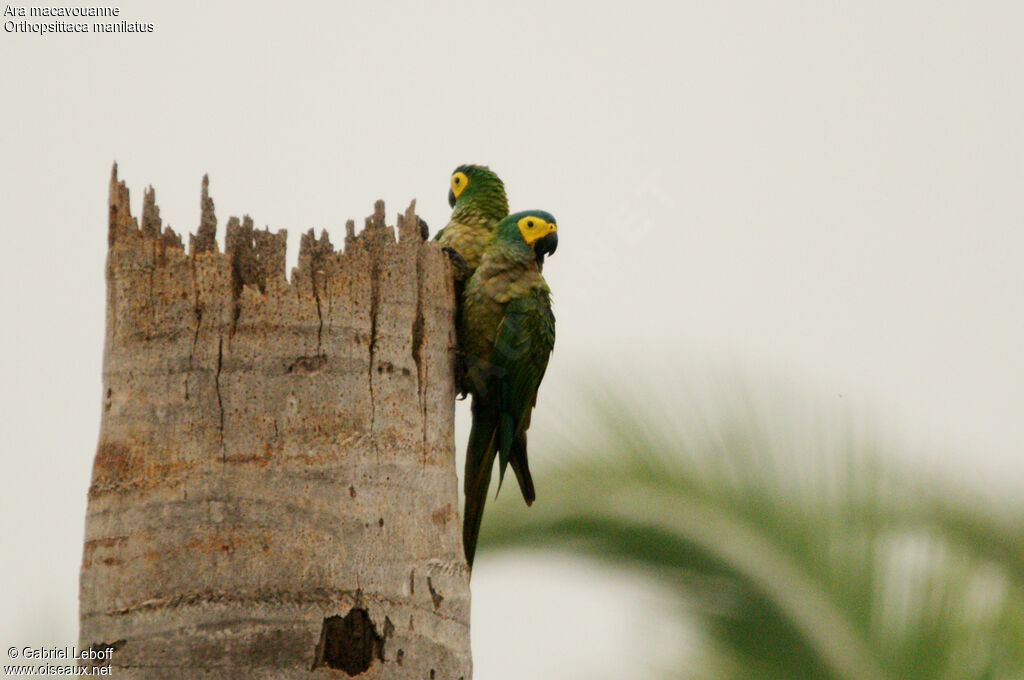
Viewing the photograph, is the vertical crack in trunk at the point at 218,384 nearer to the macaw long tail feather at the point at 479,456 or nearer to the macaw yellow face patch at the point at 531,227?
the macaw long tail feather at the point at 479,456

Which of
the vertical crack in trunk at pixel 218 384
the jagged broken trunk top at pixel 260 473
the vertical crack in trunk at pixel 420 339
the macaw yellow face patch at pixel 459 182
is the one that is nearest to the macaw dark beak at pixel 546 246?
the macaw yellow face patch at pixel 459 182

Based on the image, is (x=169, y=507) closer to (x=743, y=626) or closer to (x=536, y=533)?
(x=536, y=533)

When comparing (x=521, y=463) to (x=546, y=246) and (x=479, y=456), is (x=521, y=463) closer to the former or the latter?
(x=479, y=456)

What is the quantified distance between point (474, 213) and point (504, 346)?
35.3 inches

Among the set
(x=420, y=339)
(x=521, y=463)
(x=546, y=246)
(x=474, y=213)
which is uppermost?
(x=474, y=213)

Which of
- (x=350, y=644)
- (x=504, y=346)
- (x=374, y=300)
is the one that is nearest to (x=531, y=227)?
(x=504, y=346)

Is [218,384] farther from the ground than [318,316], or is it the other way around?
[318,316]

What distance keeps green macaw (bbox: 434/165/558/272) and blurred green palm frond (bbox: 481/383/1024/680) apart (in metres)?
1.59

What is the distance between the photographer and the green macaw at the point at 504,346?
4.61m

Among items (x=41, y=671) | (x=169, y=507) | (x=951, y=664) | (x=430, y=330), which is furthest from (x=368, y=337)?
(x=951, y=664)

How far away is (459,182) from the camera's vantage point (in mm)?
5566

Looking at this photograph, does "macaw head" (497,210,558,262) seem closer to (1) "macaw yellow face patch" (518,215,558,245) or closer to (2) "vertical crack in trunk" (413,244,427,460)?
(1) "macaw yellow face patch" (518,215,558,245)

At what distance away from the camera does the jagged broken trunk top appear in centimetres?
362

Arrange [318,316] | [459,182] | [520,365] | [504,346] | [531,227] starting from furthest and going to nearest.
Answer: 1. [459,182]
2. [531,227]
3. [520,365]
4. [504,346]
5. [318,316]
